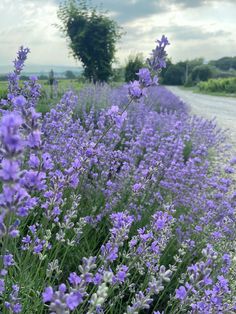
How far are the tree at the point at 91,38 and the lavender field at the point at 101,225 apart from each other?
1449 cm

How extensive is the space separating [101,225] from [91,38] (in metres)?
16.8

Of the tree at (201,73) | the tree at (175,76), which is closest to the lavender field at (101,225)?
the tree at (201,73)

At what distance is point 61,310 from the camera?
2.97 ft

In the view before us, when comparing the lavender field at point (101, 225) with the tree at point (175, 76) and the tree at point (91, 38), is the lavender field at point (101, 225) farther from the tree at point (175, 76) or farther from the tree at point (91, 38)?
the tree at point (175, 76)

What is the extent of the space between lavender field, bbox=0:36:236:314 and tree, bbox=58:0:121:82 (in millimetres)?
14488

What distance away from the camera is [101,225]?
10.3 ft

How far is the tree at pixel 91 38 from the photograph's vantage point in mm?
18594

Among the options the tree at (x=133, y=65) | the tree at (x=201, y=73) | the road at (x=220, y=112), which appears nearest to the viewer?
the road at (x=220, y=112)

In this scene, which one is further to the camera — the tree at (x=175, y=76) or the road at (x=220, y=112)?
the tree at (x=175, y=76)

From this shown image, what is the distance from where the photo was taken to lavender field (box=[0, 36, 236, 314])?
112 centimetres

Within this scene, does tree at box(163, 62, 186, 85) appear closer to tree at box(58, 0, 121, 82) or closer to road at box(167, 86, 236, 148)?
road at box(167, 86, 236, 148)

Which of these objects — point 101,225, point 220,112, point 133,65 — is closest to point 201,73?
point 133,65

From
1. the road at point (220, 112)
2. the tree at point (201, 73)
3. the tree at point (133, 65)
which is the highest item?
the tree at point (201, 73)

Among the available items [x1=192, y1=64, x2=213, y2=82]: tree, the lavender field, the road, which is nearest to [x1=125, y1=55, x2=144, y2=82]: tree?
the road
